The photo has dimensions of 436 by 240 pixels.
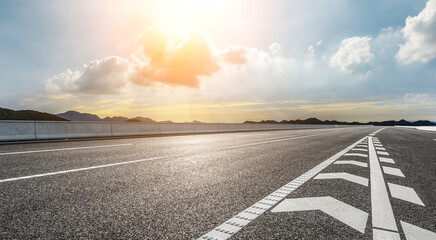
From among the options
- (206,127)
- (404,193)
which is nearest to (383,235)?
(404,193)

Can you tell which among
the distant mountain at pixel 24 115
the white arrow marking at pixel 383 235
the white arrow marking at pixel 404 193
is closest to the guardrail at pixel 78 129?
the white arrow marking at pixel 404 193

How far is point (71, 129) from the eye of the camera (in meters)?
16.1

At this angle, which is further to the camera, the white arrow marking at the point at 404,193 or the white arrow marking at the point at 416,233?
the white arrow marking at the point at 404,193

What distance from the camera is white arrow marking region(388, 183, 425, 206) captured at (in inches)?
151

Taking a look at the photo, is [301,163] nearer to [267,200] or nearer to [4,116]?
[267,200]

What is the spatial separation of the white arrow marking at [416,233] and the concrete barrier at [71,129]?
16.0 m

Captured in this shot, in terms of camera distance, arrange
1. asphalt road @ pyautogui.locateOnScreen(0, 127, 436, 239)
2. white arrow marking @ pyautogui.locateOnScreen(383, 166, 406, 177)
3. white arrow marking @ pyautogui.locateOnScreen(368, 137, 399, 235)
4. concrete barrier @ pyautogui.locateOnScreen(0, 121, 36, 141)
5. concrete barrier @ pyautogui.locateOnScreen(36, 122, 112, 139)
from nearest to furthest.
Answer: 1. asphalt road @ pyautogui.locateOnScreen(0, 127, 436, 239)
2. white arrow marking @ pyautogui.locateOnScreen(368, 137, 399, 235)
3. white arrow marking @ pyautogui.locateOnScreen(383, 166, 406, 177)
4. concrete barrier @ pyautogui.locateOnScreen(0, 121, 36, 141)
5. concrete barrier @ pyautogui.locateOnScreen(36, 122, 112, 139)

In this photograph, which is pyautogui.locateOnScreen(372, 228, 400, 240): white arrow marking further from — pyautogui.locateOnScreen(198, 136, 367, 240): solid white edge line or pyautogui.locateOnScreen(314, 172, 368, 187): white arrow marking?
pyautogui.locateOnScreen(314, 172, 368, 187): white arrow marking

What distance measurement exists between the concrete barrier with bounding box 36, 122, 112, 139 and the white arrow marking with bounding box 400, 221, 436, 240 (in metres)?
16.0

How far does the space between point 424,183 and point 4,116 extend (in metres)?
171

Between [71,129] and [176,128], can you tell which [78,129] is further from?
[176,128]

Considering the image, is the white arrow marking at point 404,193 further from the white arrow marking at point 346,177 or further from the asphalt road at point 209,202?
the white arrow marking at point 346,177

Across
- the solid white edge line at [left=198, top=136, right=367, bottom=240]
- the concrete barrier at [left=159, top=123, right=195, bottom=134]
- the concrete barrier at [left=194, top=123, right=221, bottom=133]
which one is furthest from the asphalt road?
the concrete barrier at [left=194, top=123, right=221, bottom=133]

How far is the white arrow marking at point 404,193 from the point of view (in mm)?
3842
